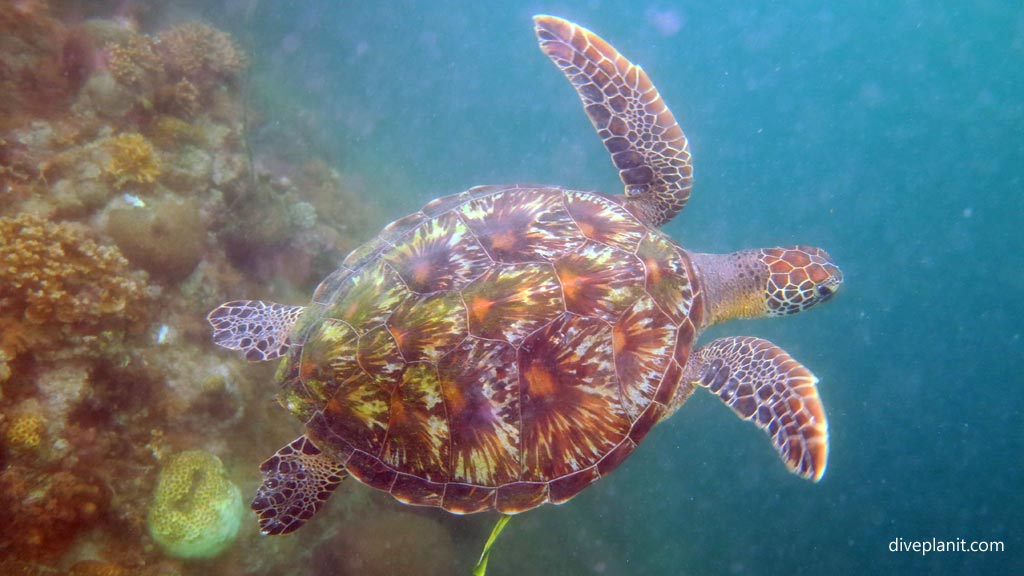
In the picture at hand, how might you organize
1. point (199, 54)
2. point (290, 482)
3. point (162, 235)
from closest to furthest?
point (290, 482)
point (162, 235)
point (199, 54)

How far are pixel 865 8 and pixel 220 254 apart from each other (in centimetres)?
5149

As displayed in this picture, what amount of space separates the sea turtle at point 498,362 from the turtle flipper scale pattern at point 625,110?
3.19ft

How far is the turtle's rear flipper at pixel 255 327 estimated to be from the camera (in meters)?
3.06

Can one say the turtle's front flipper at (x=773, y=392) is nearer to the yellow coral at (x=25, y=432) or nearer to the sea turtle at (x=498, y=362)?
the sea turtle at (x=498, y=362)

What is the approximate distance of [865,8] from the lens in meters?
37.3

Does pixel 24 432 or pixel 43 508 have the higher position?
pixel 24 432

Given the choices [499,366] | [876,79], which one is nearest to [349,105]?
[499,366]

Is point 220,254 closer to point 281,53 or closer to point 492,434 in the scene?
point 492,434

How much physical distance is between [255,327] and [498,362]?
1927mm

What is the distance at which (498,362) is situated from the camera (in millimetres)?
2441

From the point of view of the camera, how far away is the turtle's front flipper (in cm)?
276

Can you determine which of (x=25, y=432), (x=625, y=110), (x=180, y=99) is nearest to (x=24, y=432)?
(x=25, y=432)

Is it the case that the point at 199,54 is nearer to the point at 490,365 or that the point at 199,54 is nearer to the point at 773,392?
the point at 490,365

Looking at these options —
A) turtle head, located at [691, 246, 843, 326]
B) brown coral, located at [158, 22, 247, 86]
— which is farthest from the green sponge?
brown coral, located at [158, 22, 247, 86]
